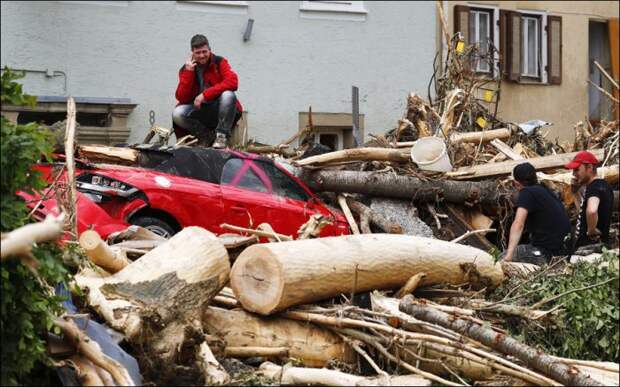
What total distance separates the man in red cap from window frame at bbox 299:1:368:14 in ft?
35.0

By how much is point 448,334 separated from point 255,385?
1427mm

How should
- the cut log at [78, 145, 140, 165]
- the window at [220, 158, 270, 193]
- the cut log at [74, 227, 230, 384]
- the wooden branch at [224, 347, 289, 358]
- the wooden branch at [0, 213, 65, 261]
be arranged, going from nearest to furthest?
the wooden branch at [0, 213, 65, 261], the cut log at [74, 227, 230, 384], the wooden branch at [224, 347, 289, 358], the window at [220, 158, 270, 193], the cut log at [78, 145, 140, 165]

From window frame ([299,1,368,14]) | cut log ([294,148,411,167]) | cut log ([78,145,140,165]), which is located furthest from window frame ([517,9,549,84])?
cut log ([78,145,140,165])

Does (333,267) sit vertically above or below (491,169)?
below

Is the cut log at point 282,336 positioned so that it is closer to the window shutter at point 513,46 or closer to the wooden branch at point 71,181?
the wooden branch at point 71,181

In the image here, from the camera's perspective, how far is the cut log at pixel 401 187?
1512 cm

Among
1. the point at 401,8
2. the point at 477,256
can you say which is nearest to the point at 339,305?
the point at 477,256

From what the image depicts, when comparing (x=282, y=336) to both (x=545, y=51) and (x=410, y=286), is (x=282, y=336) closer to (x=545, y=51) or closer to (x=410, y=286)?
(x=410, y=286)

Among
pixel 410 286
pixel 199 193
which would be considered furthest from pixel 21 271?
pixel 199 193

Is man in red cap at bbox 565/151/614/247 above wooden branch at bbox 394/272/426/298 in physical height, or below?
above

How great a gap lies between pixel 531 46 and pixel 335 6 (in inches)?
208

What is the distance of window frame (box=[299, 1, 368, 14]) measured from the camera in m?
23.2

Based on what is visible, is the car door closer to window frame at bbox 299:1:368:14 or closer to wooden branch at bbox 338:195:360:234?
wooden branch at bbox 338:195:360:234

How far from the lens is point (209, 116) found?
1579 cm
